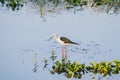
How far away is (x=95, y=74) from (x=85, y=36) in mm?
2998

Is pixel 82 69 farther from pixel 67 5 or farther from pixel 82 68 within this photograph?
pixel 67 5

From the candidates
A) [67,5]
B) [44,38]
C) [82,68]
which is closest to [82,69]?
[82,68]

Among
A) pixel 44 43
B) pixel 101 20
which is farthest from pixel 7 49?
pixel 101 20

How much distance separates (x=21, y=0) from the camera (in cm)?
1722

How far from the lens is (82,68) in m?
9.05

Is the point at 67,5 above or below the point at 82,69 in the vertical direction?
below

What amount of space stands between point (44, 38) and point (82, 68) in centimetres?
259

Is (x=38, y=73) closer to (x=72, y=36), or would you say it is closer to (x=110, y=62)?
(x=110, y=62)

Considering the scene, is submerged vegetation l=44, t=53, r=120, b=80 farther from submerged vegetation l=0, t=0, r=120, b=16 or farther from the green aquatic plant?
submerged vegetation l=0, t=0, r=120, b=16

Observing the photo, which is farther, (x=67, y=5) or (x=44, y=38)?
(x=67, y=5)

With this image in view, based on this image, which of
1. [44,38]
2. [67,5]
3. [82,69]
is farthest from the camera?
[67,5]

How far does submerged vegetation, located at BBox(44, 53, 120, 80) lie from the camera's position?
8.91 m

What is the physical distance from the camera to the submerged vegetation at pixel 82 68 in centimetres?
891

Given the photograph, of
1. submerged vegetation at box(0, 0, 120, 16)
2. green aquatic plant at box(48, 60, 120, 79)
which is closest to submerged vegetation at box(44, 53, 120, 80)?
green aquatic plant at box(48, 60, 120, 79)
